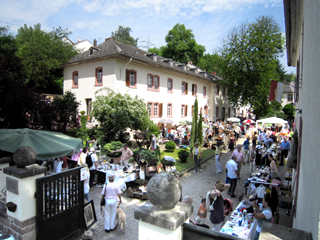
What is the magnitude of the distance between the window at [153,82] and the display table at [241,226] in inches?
794

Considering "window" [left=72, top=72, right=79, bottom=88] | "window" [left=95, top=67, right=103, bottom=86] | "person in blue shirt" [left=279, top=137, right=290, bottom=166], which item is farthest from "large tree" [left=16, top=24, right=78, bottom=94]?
"person in blue shirt" [left=279, top=137, right=290, bottom=166]

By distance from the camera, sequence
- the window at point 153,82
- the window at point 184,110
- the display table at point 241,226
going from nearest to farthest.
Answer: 1. the display table at point 241,226
2. the window at point 153,82
3. the window at point 184,110

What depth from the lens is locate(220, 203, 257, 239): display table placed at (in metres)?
5.38

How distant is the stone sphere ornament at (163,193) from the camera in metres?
2.74

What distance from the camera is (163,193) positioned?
2.73 metres

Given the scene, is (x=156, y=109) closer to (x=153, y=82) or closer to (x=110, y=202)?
(x=153, y=82)

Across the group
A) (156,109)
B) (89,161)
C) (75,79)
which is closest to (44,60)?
(75,79)

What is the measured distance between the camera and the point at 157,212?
282 cm

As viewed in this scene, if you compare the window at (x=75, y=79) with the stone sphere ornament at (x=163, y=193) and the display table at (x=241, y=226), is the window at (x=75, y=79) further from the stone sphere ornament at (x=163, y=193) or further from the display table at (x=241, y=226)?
the stone sphere ornament at (x=163, y=193)

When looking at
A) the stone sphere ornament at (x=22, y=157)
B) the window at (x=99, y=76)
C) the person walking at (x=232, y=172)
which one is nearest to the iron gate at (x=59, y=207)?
the stone sphere ornament at (x=22, y=157)

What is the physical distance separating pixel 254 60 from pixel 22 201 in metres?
33.8

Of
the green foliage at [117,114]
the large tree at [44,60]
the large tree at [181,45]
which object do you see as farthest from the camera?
the large tree at [181,45]

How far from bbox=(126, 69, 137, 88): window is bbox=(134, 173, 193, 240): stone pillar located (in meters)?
20.2

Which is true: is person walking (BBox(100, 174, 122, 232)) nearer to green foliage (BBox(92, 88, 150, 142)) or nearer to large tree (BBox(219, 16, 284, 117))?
green foliage (BBox(92, 88, 150, 142))
